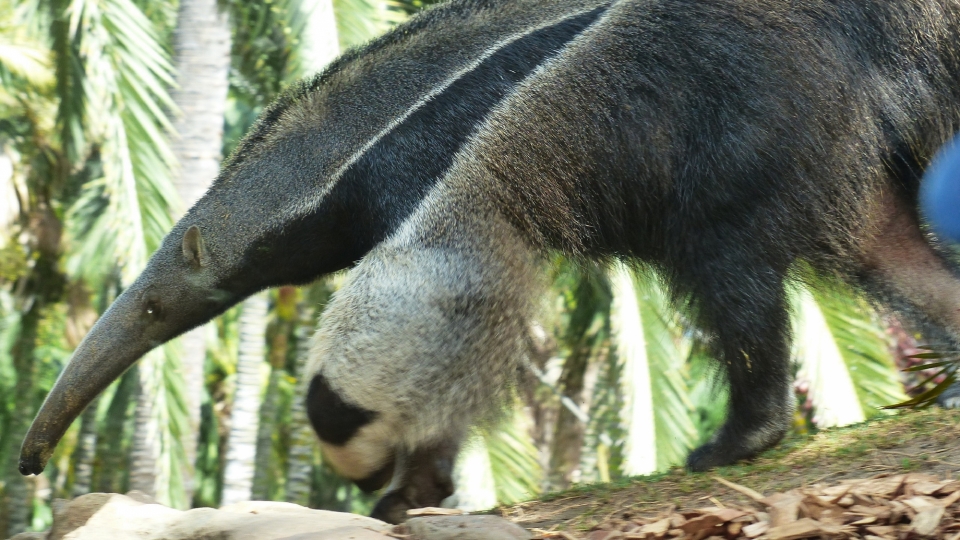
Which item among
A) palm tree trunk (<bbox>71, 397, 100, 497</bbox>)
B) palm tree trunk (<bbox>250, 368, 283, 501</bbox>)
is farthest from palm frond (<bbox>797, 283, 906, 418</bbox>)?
palm tree trunk (<bbox>71, 397, 100, 497</bbox>)

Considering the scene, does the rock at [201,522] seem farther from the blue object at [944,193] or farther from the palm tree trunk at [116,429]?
the palm tree trunk at [116,429]

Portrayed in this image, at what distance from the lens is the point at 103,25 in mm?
7727

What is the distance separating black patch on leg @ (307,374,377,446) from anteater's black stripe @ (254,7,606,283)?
2.17 feet

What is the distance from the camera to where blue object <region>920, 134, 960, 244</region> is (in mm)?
4180

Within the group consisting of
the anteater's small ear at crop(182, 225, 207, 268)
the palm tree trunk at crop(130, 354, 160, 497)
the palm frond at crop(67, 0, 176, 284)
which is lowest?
the palm tree trunk at crop(130, 354, 160, 497)

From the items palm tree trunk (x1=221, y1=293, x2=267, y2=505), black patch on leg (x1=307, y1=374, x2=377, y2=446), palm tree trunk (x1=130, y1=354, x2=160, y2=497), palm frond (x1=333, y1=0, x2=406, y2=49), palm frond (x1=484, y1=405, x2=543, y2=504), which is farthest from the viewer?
palm tree trunk (x1=221, y1=293, x2=267, y2=505)

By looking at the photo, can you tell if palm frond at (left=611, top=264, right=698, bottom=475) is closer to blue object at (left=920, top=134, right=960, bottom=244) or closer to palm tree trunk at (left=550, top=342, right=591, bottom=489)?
palm tree trunk at (left=550, top=342, right=591, bottom=489)

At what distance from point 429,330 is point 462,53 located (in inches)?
49.7

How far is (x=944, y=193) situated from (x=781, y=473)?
4.50 ft

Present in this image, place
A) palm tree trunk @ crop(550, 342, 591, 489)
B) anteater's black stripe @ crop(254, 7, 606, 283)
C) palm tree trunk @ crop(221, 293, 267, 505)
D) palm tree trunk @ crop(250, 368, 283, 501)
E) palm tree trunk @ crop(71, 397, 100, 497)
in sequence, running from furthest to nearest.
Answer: palm tree trunk @ crop(71, 397, 100, 497) < palm tree trunk @ crop(250, 368, 283, 501) < palm tree trunk @ crop(550, 342, 591, 489) < palm tree trunk @ crop(221, 293, 267, 505) < anteater's black stripe @ crop(254, 7, 606, 283)

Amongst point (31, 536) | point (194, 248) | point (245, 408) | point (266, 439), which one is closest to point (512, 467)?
point (245, 408)

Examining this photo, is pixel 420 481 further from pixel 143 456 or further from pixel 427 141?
pixel 143 456

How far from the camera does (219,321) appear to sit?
564 inches

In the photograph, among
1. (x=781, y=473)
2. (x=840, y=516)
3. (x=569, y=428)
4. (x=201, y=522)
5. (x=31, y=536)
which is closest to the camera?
(x=840, y=516)
